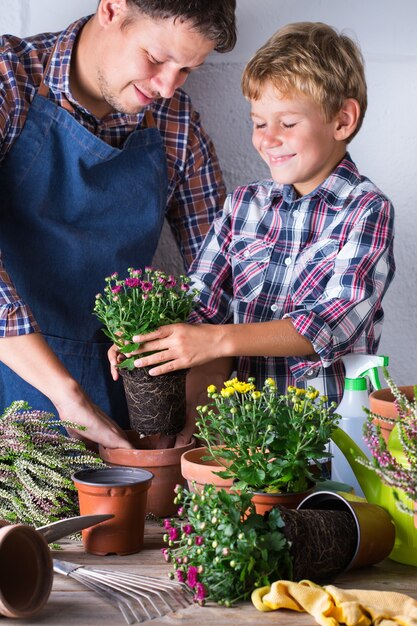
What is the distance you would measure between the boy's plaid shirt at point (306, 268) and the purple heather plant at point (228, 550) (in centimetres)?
78

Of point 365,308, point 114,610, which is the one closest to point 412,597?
point 114,610

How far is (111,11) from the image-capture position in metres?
2.14

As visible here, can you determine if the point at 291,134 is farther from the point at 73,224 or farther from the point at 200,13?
the point at 73,224

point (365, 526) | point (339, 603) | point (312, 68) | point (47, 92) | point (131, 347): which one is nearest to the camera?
point (339, 603)

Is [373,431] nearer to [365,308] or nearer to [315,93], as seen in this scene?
[365,308]

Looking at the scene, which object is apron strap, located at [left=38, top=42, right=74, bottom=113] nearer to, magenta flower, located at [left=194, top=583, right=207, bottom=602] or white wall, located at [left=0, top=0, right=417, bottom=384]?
white wall, located at [left=0, top=0, right=417, bottom=384]

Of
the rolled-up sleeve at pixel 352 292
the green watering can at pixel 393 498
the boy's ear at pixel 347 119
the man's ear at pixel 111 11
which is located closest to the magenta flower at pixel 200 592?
the green watering can at pixel 393 498

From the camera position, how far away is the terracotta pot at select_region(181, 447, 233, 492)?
1.34 meters

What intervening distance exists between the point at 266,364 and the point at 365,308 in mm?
358

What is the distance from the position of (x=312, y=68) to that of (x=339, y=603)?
1.34 meters

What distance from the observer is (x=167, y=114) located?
2.46m

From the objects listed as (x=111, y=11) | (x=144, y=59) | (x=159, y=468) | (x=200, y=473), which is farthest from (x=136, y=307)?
(x=111, y=11)

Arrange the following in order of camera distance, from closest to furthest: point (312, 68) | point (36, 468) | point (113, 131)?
point (36, 468), point (312, 68), point (113, 131)

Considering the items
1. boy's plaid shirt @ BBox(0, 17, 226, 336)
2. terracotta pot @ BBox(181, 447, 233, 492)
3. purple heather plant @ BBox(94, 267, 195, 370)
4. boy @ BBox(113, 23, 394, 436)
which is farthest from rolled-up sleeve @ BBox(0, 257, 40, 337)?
terracotta pot @ BBox(181, 447, 233, 492)
